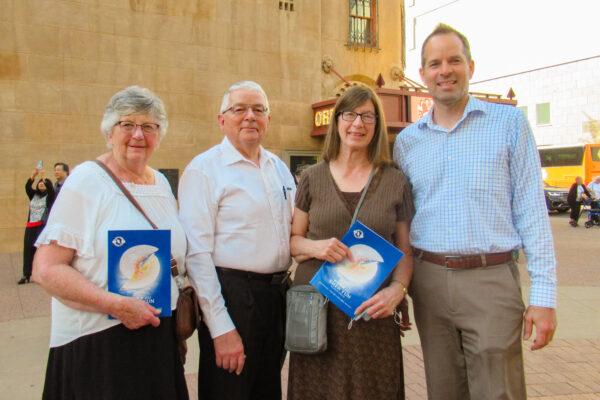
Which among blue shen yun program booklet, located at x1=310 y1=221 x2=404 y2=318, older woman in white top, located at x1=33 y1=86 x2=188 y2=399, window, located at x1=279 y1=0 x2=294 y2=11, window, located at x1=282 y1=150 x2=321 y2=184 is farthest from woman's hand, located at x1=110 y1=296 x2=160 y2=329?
window, located at x1=279 y1=0 x2=294 y2=11

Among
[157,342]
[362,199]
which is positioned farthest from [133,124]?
[362,199]

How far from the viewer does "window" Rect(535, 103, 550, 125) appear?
1603 inches

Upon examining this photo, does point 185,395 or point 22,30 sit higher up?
point 22,30

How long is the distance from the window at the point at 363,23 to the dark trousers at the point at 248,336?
13.1m

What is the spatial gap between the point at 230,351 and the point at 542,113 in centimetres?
4375

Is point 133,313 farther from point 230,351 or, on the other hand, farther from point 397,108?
point 397,108

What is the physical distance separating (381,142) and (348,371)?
122 centimetres

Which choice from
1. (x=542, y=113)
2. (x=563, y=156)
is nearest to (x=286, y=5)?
(x=563, y=156)

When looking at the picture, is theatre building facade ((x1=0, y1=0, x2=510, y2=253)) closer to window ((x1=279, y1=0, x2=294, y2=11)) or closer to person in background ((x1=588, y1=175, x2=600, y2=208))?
window ((x1=279, y1=0, x2=294, y2=11))

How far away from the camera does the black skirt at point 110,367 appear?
2277mm

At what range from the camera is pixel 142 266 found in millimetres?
2305

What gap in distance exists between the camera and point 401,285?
2.74 metres

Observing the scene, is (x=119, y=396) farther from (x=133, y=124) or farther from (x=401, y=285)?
(x=401, y=285)

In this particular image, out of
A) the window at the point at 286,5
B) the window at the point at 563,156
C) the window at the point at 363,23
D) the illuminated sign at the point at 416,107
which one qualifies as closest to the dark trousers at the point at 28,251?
the window at the point at 286,5
